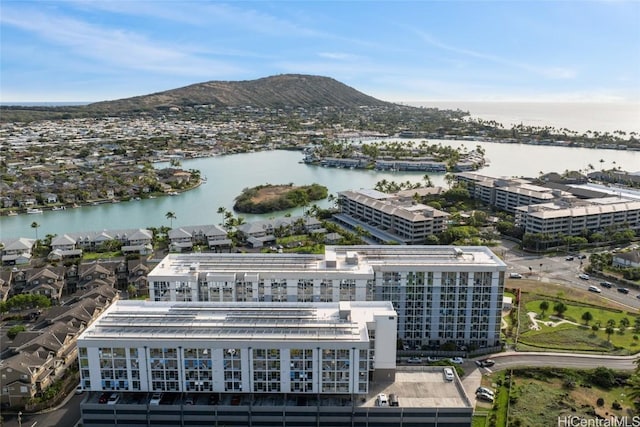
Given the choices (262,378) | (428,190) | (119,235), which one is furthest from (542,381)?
(428,190)

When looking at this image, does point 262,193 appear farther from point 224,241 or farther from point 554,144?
point 554,144

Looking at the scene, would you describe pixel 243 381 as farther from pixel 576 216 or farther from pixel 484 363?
pixel 576 216

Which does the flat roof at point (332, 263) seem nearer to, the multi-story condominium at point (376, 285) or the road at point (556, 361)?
the multi-story condominium at point (376, 285)

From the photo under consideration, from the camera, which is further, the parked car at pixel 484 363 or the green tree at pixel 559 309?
the green tree at pixel 559 309

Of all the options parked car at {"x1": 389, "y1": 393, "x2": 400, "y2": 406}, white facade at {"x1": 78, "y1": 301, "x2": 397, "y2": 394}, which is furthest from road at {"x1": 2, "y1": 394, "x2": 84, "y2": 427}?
parked car at {"x1": 389, "y1": 393, "x2": 400, "y2": 406}

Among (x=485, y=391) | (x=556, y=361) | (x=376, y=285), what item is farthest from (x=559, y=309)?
(x=376, y=285)

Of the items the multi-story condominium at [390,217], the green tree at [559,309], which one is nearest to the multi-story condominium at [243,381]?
the green tree at [559,309]
